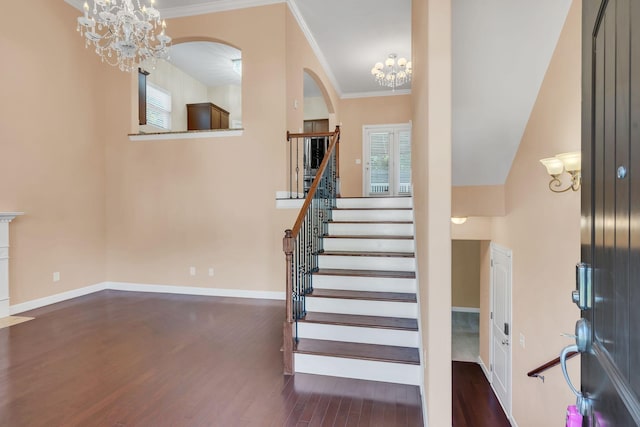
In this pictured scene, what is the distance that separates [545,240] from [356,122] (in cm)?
620

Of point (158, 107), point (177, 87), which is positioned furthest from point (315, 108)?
point (158, 107)

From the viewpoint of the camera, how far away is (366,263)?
402 cm

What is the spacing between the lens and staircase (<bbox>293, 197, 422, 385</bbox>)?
2.84 meters

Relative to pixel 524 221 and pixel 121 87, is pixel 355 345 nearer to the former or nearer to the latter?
pixel 524 221

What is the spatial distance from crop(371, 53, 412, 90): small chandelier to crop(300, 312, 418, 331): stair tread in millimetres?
5015

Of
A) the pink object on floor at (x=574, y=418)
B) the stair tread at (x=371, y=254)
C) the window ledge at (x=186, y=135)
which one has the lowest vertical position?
the pink object on floor at (x=574, y=418)

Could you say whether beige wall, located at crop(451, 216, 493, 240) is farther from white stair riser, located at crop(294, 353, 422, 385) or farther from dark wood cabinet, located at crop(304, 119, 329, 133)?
dark wood cabinet, located at crop(304, 119, 329, 133)

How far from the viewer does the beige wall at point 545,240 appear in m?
3.00

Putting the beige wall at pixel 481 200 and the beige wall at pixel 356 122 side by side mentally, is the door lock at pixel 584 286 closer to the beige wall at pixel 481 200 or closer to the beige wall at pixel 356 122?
the beige wall at pixel 481 200

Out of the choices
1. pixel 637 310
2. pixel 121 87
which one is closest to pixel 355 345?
pixel 637 310

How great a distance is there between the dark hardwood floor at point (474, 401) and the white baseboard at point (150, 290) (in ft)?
10.1

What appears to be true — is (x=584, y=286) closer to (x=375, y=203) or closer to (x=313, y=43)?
(x=375, y=203)

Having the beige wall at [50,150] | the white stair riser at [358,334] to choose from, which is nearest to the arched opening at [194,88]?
the beige wall at [50,150]

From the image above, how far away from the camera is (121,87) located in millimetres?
5527
